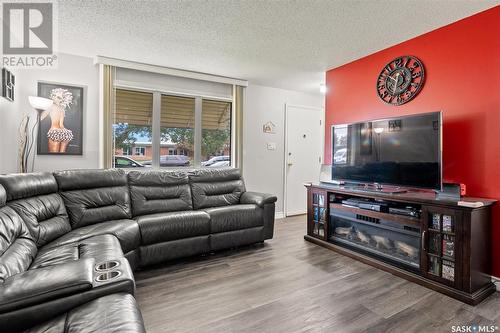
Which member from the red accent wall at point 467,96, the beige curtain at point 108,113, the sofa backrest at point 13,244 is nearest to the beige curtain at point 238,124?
the beige curtain at point 108,113

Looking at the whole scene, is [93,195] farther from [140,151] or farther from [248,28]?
[248,28]

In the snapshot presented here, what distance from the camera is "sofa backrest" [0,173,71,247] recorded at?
81.4 inches

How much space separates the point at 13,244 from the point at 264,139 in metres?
3.71

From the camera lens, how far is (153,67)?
3.77 m

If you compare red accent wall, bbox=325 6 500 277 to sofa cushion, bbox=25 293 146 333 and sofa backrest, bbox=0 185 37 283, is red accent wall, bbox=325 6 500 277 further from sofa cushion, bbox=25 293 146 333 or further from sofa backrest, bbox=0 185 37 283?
sofa backrest, bbox=0 185 37 283

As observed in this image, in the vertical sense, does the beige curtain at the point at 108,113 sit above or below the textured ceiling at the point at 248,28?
below

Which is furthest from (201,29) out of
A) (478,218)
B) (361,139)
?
(478,218)

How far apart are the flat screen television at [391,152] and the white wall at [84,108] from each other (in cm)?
319

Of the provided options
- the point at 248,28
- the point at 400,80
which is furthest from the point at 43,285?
the point at 400,80

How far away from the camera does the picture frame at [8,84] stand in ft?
8.28

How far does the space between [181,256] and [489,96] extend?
326 cm

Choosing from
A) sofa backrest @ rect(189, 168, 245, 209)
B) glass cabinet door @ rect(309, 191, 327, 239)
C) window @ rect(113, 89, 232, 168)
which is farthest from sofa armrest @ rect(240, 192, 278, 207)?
window @ rect(113, 89, 232, 168)

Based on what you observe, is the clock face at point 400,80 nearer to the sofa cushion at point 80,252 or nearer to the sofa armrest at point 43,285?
the sofa cushion at point 80,252

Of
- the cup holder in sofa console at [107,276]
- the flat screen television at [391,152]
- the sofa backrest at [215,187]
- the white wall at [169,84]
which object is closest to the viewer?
the cup holder in sofa console at [107,276]
